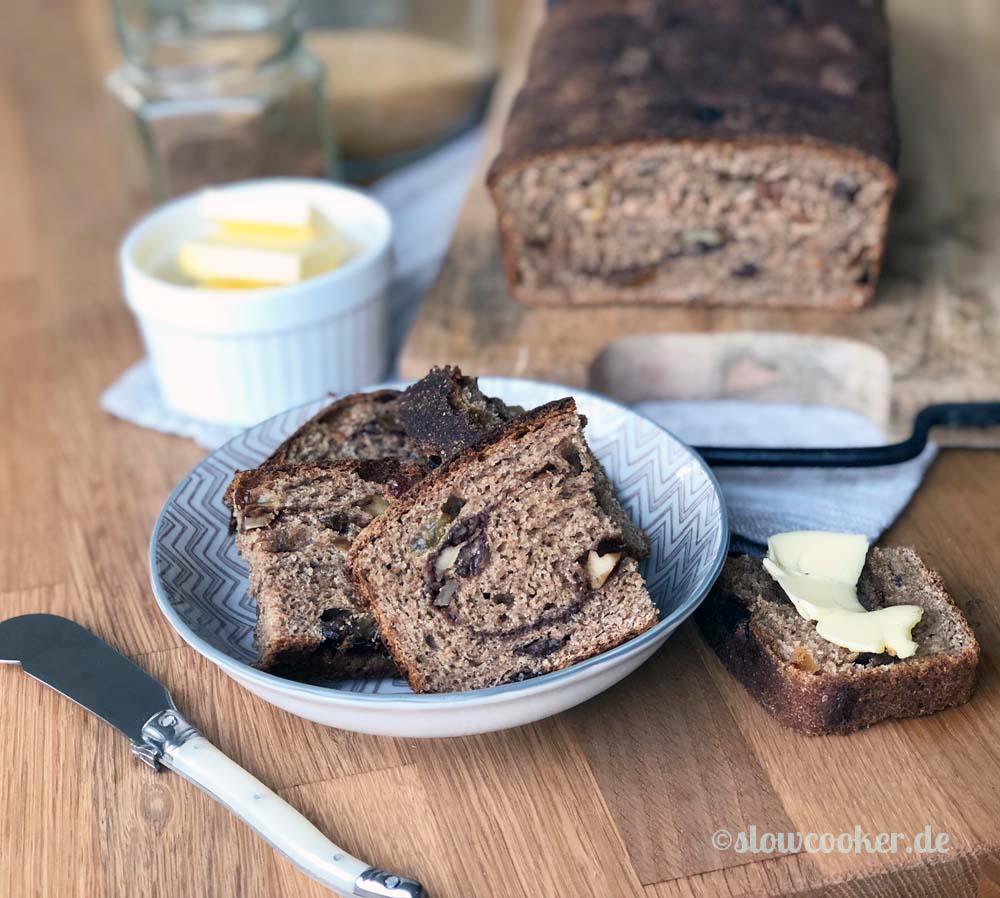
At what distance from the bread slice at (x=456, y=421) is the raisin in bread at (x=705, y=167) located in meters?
0.92

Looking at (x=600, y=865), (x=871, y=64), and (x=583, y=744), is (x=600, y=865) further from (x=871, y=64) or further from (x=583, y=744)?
(x=871, y=64)

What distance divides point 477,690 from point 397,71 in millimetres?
2446

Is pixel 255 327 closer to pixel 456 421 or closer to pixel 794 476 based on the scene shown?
pixel 456 421

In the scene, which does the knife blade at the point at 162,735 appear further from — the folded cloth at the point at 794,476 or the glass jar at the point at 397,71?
the glass jar at the point at 397,71

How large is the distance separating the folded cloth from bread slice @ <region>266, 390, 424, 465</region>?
55 cm

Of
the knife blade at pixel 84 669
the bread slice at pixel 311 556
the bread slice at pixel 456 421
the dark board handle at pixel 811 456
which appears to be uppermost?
the bread slice at pixel 456 421

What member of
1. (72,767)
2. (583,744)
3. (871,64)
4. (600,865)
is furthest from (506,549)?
(871,64)

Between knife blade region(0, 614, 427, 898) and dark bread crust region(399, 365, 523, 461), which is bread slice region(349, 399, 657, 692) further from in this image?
knife blade region(0, 614, 427, 898)

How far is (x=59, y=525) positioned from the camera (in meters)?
2.24

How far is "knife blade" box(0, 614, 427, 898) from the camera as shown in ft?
4.81

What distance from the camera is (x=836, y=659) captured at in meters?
1.65

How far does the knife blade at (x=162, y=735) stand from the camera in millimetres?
1465

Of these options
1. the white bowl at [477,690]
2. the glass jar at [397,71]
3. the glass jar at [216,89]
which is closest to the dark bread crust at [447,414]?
the white bowl at [477,690]

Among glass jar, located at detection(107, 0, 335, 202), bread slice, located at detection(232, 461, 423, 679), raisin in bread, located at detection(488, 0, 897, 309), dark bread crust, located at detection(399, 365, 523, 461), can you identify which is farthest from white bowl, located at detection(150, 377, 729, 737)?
glass jar, located at detection(107, 0, 335, 202)
